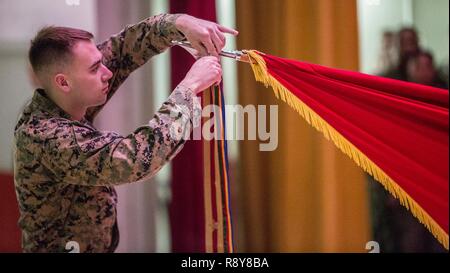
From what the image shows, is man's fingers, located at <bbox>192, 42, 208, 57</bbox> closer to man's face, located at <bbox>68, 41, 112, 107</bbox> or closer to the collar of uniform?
man's face, located at <bbox>68, 41, 112, 107</bbox>

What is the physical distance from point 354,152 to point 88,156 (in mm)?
645

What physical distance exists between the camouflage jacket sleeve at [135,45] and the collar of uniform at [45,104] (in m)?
0.17

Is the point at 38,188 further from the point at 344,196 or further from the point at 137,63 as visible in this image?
the point at 344,196

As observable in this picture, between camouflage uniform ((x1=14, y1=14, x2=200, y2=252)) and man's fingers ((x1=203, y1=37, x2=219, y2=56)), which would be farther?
man's fingers ((x1=203, y1=37, x2=219, y2=56))

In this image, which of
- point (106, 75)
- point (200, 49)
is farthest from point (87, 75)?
point (200, 49)

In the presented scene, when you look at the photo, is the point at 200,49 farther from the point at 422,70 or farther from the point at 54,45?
the point at 422,70

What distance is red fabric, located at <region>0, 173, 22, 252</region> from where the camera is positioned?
1778mm

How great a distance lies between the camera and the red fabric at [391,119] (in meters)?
1.26

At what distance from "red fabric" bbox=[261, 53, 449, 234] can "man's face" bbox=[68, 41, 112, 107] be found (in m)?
0.42

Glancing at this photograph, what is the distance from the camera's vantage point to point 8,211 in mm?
1790

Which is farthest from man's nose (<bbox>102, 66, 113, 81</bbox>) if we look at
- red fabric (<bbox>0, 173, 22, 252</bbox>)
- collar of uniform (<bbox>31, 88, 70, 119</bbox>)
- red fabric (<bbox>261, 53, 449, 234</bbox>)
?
red fabric (<bbox>0, 173, 22, 252</bbox>)
